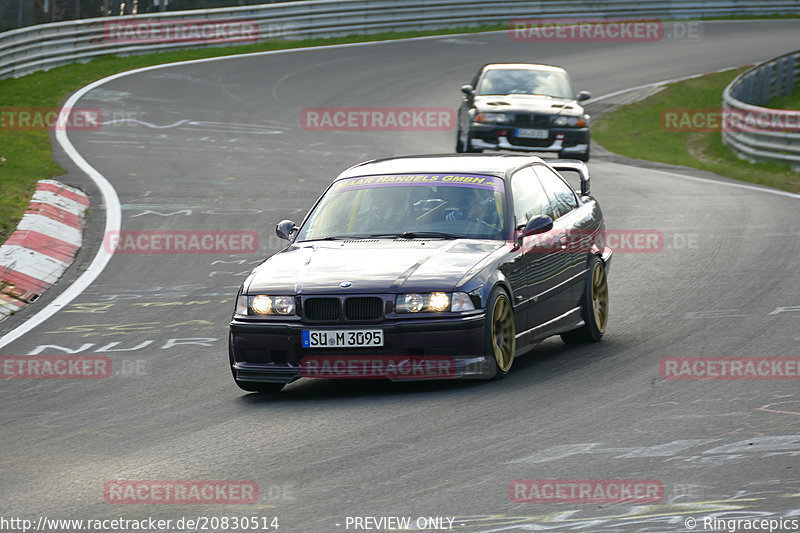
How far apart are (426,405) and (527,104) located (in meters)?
13.9

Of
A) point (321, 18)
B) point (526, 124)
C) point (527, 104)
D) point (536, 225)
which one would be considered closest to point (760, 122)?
point (527, 104)

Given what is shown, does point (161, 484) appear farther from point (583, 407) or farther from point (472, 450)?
point (583, 407)

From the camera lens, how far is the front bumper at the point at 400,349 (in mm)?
8008

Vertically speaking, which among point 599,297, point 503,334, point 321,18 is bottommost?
point 321,18

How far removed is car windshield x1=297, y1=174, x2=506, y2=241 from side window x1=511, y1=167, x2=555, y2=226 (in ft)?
0.55

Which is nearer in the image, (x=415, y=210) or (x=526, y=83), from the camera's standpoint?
(x=415, y=210)

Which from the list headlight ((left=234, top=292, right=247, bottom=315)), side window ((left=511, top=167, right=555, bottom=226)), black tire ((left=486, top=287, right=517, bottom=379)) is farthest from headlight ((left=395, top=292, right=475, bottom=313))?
side window ((left=511, top=167, right=555, bottom=226))

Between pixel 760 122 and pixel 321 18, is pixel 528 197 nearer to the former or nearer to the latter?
pixel 760 122

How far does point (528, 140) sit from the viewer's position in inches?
816

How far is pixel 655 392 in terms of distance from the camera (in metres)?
7.82

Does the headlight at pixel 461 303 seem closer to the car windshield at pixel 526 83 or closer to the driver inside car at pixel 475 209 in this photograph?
the driver inside car at pixel 475 209

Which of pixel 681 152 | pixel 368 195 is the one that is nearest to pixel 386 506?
pixel 368 195

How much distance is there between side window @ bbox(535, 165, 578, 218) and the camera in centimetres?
1012

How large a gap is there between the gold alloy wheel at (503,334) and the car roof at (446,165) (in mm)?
1338
